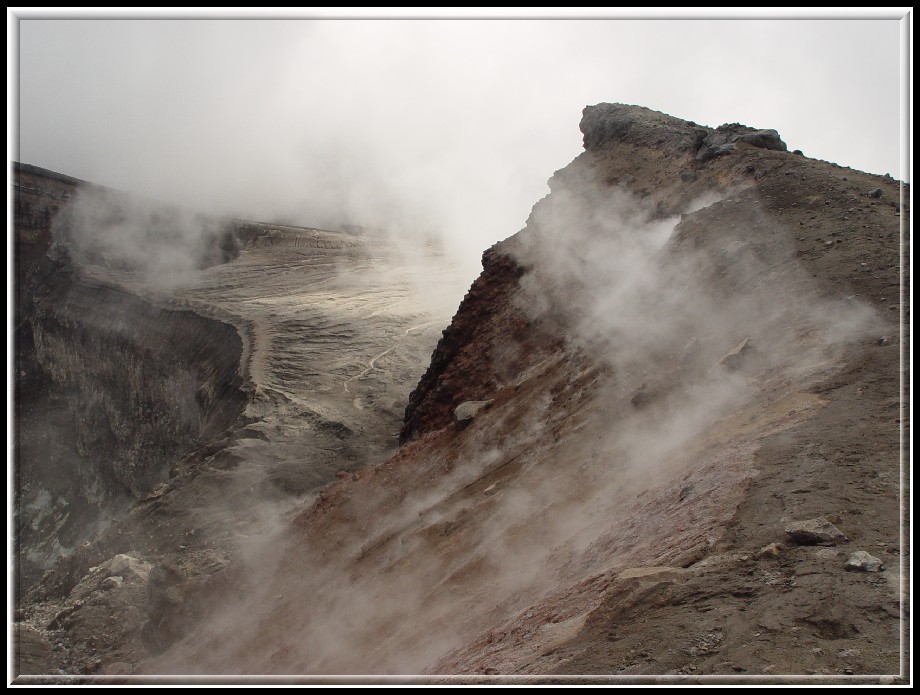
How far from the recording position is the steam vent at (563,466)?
5020 millimetres

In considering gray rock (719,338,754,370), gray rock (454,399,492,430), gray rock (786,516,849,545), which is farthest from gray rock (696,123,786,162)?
gray rock (786,516,849,545)

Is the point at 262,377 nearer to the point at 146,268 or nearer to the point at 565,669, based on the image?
the point at 565,669

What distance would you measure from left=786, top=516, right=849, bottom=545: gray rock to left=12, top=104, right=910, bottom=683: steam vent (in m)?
0.02

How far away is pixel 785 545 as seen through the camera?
509 centimetres

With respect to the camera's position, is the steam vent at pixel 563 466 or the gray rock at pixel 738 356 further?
the gray rock at pixel 738 356

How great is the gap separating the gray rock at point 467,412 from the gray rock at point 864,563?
957 cm

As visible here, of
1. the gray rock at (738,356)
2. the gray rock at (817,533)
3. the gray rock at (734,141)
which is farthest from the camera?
the gray rock at (734,141)

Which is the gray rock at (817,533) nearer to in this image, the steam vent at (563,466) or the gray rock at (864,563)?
the steam vent at (563,466)

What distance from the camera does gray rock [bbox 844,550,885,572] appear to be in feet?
15.0

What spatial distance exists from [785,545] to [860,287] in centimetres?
524

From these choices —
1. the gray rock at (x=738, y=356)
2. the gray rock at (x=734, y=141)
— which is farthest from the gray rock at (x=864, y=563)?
the gray rock at (x=734, y=141)

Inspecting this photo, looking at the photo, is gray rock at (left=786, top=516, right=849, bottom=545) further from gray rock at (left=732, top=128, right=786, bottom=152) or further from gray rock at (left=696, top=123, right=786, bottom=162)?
gray rock at (left=732, top=128, right=786, bottom=152)

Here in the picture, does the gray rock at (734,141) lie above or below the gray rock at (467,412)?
above

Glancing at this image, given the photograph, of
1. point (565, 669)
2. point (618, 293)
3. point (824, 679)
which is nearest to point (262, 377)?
point (618, 293)
